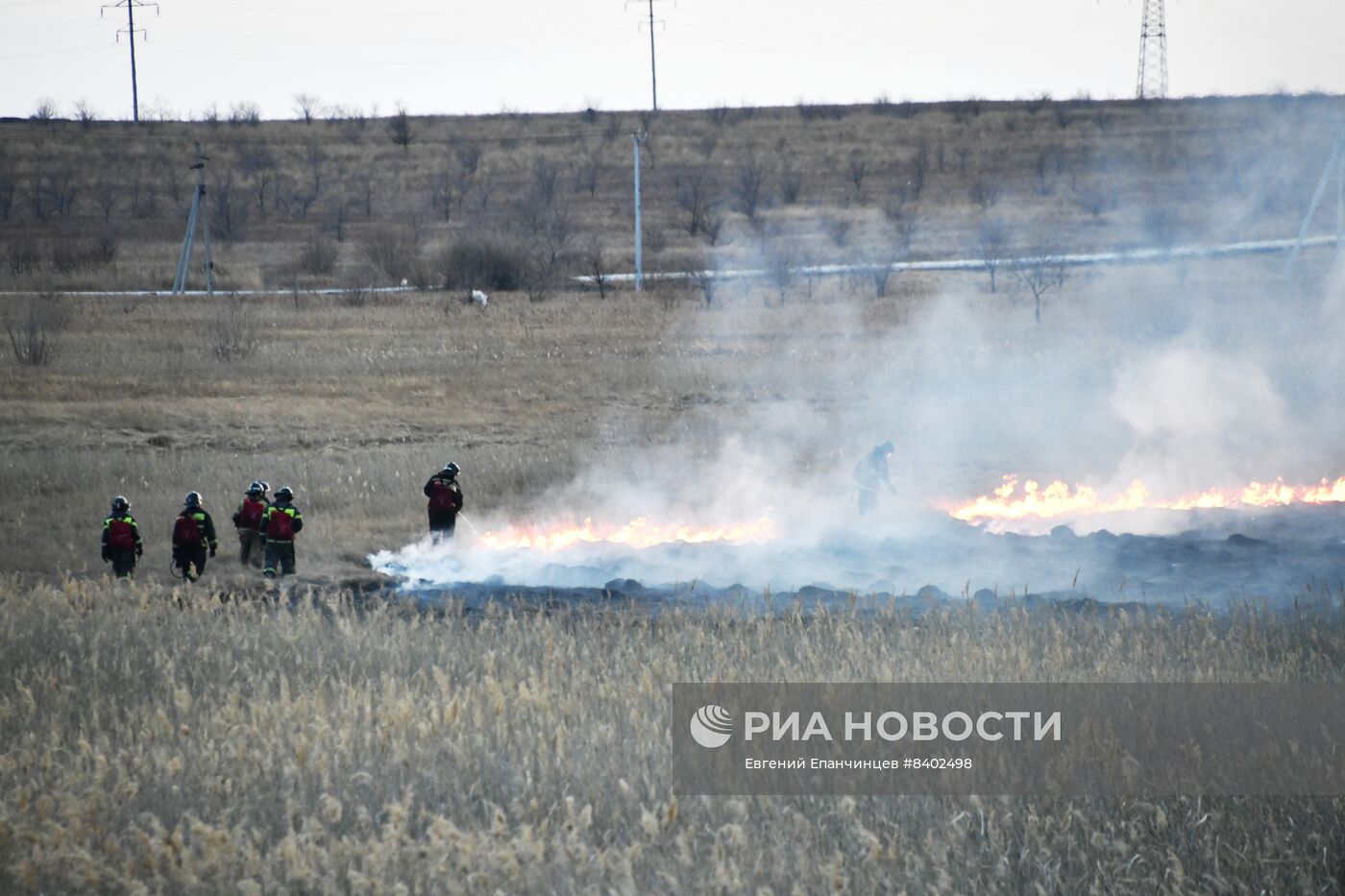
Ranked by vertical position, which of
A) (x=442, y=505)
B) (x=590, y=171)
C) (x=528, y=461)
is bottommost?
(x=442, y=505)

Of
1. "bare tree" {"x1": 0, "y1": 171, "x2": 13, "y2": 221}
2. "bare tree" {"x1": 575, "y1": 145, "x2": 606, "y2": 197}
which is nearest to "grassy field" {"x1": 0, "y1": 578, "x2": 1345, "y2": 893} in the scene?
"bare tree" {"x1": 575, "y1": 145, "x2": 606, "y2": 197}

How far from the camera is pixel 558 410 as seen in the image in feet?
96.2

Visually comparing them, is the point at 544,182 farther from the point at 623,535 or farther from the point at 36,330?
the point at 623,535

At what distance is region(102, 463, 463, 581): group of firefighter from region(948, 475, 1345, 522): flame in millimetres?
9866

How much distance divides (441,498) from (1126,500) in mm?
10936

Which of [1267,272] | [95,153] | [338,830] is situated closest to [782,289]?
[1267,272]

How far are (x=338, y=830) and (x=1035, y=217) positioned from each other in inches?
2143

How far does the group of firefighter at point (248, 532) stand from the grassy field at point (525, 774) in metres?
3.32

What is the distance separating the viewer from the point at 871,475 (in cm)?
1838

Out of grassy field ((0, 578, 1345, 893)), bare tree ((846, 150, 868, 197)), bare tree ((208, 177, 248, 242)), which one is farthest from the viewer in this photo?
bare tree ((846, 150, 868, 197))

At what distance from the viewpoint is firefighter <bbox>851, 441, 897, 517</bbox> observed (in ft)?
59.7

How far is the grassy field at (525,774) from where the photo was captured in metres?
5.91

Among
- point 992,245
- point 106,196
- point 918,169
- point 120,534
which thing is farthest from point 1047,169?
point 120,534

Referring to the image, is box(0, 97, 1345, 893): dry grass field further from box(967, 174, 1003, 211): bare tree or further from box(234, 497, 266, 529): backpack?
box(234, 497, 266, 529): backpack
